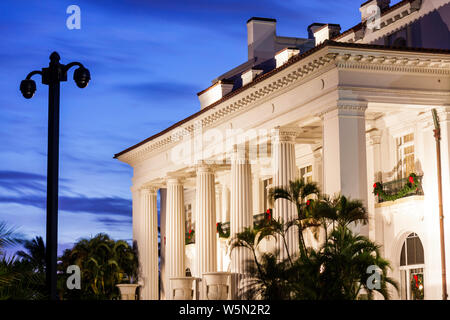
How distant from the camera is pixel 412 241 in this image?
36062 millimetres

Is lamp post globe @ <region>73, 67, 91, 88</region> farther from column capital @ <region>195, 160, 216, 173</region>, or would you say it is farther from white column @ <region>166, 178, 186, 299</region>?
white column @ <region>166, 178, 186, 299</region>

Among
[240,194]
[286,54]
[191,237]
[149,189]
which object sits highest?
[286,54]

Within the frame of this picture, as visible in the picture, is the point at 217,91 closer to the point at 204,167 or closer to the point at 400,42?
the point at 204,167

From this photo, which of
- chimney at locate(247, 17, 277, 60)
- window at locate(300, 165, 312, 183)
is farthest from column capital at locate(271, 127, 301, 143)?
chimney at locate(247, 17, 277, 60)

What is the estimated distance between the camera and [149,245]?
5606cm

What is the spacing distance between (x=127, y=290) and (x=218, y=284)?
502 inches

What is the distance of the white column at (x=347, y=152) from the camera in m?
32.6

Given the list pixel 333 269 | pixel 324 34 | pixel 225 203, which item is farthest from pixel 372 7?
pixel 225 203

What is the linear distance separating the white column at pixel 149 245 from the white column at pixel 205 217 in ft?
26.6

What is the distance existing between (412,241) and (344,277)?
11875mm

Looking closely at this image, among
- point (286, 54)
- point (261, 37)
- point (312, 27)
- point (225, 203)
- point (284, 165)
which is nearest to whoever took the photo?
point (284, 165)
